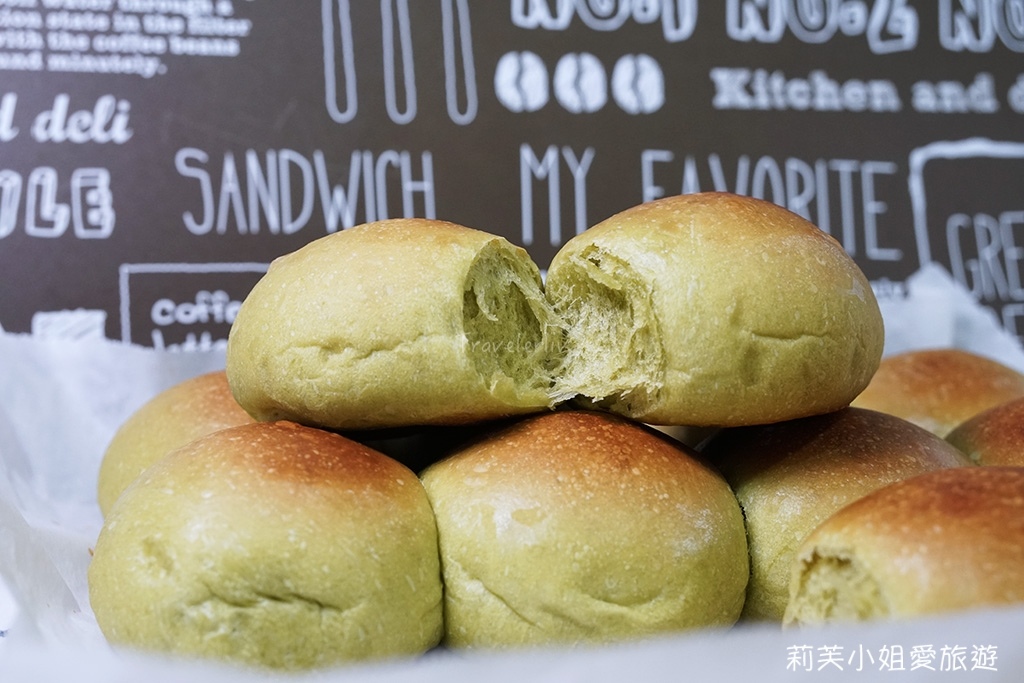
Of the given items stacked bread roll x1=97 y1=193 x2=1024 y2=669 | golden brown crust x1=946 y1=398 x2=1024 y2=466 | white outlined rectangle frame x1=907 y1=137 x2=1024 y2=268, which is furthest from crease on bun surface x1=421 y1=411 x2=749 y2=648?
white outlined rectangle frame x1=907 y1=137 x2=1024 y2=268

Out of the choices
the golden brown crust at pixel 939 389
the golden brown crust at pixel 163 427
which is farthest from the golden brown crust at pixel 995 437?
the golden brown crust at pixel 163 427

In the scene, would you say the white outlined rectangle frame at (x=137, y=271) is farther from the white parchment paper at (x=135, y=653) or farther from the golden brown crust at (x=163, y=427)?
the golden brown crust at (x=163, y=427)

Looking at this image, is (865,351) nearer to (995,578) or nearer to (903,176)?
(995,578)

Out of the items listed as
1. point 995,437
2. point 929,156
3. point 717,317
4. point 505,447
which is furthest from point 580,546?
point 929,156

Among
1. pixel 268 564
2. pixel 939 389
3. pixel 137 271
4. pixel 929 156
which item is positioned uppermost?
pixel 929 156

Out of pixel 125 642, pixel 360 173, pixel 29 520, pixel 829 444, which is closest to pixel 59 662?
pixel 125 642

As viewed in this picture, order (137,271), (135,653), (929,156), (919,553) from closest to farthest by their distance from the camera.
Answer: (919,553) < (135,653) < (137,271) < (929,156)

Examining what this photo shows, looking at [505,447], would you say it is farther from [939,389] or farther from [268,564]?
[939,389]

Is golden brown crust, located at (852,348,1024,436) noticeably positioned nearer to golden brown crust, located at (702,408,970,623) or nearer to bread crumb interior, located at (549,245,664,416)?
golden brown crust, located at (702,408,970,623)
